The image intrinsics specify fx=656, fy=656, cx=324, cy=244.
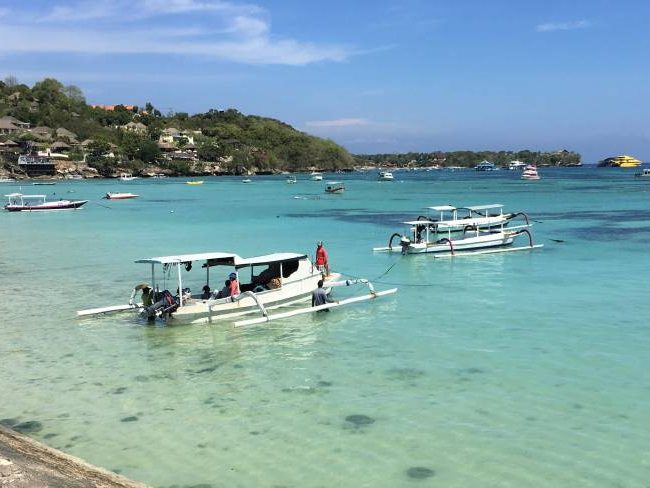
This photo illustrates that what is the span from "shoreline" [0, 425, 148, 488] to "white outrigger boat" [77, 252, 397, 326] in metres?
7.96

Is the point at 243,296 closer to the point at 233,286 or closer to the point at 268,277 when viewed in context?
the point at 233,286

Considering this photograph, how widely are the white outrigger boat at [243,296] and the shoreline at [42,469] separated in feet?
26.1

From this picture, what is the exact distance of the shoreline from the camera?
7.25m

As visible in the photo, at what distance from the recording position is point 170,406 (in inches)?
495

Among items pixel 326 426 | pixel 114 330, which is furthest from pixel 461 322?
pixel 114 330

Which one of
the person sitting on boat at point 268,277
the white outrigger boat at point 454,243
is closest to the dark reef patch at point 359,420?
the person sitting on boat at point 268,277

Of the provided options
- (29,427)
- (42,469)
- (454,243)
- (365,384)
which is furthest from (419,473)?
(454,243)

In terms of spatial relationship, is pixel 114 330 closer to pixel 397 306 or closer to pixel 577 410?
pixel 397 306

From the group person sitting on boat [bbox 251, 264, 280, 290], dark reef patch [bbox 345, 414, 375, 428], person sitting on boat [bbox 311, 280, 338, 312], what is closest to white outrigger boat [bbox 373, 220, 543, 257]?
person sitting on boat [bbox 251, 264, 280, 290]

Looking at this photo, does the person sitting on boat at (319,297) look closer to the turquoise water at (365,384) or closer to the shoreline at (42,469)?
the turquoise water at (365,384)

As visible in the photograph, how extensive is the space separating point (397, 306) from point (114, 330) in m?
8.81

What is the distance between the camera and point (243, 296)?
1897 cm

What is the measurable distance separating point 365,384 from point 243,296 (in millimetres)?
6395

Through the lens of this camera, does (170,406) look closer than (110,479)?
No
